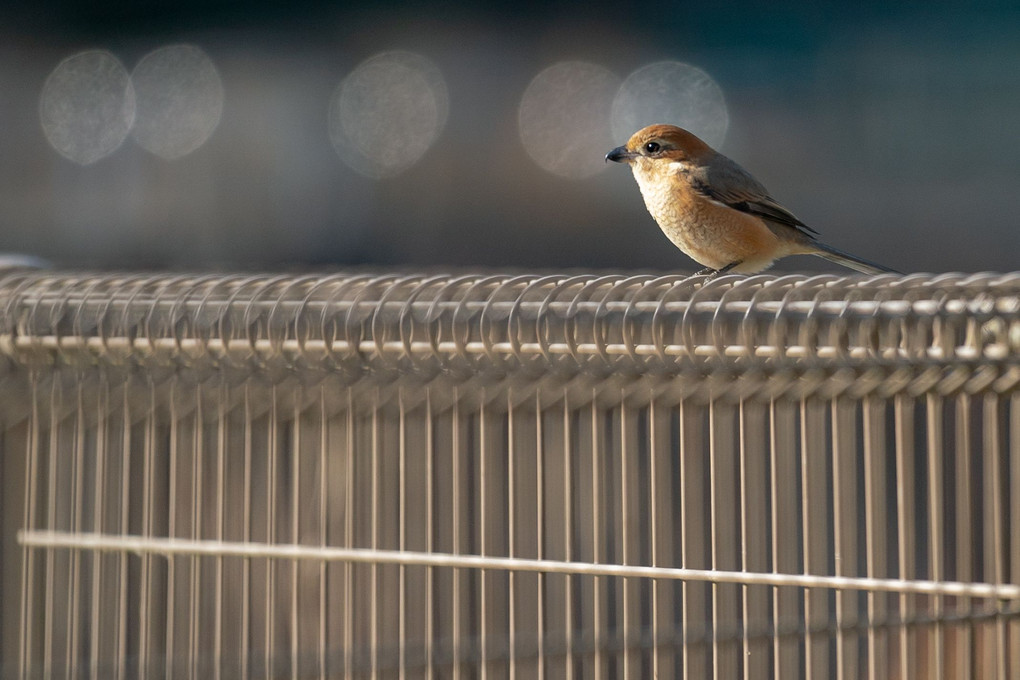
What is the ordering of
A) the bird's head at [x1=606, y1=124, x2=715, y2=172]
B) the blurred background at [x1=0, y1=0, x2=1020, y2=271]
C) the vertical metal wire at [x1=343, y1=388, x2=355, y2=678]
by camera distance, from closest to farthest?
the vertical metal wire at [x1=343, y1=388, x2=355, y2=678]
the bird's head at [x1=606, y1=124, x2=715, y2=172]
the blurred background at [x1=0, y1=0, x2=1020, y2=271]

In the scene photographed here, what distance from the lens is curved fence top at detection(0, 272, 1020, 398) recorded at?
2209mm

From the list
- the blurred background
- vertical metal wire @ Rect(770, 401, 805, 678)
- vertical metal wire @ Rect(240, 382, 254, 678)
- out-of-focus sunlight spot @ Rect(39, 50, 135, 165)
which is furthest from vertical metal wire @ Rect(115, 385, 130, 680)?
out-of-focus sunlight spot @ Rect(39, 50, 135, 165)

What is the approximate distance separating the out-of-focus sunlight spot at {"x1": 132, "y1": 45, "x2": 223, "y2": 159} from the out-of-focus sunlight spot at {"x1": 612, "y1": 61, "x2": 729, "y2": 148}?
465 centimetres

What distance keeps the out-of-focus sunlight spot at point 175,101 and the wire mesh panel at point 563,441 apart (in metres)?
11.4

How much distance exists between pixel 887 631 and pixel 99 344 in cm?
178

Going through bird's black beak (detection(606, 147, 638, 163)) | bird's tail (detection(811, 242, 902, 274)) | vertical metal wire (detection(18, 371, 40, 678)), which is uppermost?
bird's black beak (detection(606, 147, 638, 163))

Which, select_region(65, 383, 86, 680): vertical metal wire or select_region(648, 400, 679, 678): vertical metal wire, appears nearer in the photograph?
select_region(648, 400, 679, 678): vertical metal wire

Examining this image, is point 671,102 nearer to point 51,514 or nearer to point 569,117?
point 569,117

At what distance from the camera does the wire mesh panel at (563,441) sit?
223 cm

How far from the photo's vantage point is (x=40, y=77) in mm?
15570

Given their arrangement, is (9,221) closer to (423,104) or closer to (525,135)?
(423,104)

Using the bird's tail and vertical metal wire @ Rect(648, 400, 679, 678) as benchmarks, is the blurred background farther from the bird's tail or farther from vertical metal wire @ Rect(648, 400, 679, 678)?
vertical metal wire @ Rect(648, 400, 679, 678)

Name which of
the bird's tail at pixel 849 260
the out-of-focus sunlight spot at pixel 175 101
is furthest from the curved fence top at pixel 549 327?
the out-of-focus sunlight spot at pixel 175 101

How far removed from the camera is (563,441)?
2732 millimetres
